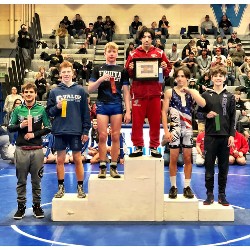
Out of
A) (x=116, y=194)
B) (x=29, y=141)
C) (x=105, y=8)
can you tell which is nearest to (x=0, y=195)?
(x=29, y=141)

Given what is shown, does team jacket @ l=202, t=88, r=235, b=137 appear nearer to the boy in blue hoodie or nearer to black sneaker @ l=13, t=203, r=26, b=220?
the boy in blue hoodie

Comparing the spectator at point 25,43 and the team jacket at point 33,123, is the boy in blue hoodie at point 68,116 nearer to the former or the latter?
the team jacket at point 33,123

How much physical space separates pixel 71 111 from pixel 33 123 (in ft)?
1.80

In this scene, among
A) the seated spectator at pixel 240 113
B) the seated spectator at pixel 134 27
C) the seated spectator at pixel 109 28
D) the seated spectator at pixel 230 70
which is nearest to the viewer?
the seated spectator at pixel 240 113

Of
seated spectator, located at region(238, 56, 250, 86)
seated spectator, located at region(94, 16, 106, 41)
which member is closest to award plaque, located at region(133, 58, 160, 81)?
seated spectator, located at region(238, 56, 250, 86)

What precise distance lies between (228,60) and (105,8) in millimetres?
8095

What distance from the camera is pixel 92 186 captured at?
21.4ft

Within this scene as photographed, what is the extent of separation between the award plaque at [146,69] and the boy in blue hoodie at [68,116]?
2.64 feet

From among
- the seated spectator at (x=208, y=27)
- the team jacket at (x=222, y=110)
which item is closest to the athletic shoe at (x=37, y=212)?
the team jacket at (x=222, y=110)

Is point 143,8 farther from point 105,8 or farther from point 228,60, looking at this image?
point 228,60

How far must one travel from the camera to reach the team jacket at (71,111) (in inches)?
254

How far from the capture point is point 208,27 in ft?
68.8

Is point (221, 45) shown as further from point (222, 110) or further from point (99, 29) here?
point (222, 110)

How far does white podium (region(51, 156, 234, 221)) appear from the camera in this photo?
257 inches
